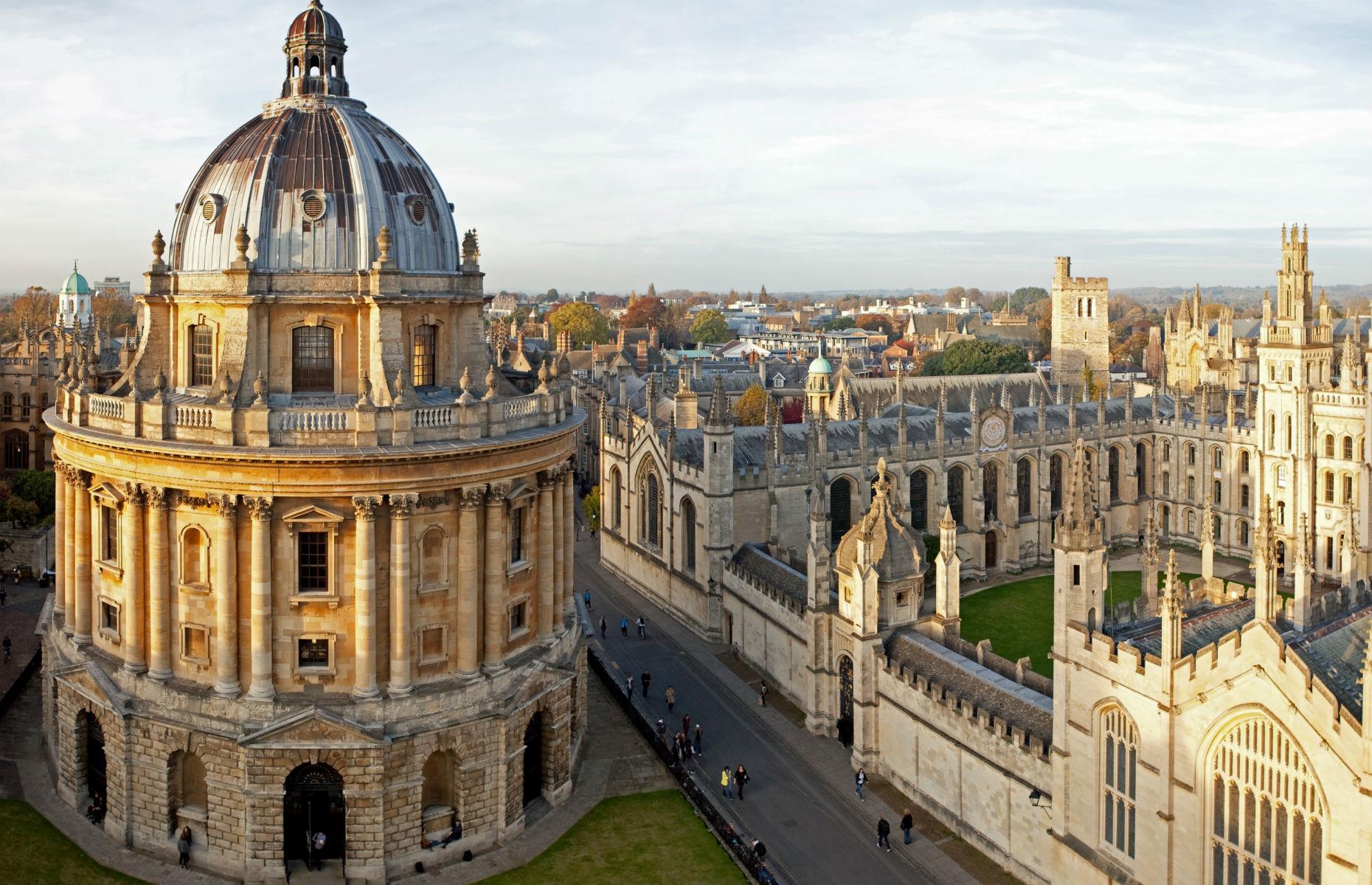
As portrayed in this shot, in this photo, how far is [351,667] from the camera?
110 feet

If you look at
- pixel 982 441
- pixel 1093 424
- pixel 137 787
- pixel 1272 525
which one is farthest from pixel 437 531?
pixel 1093 424

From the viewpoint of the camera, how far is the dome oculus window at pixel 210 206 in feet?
117

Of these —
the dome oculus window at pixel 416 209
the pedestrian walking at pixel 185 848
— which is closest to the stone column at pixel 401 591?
the pedestrian walking at pixel 185 848

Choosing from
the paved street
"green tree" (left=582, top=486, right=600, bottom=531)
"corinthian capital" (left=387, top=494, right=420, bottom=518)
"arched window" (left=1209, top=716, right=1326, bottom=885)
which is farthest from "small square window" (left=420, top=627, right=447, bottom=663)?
"green tree" (left=582, top=486, right=600, bottom=531)

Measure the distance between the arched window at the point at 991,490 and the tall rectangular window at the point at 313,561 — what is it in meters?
43.6

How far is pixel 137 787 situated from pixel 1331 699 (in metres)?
31.0

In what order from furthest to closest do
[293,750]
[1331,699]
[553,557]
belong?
[553,557] < [293,750] < [1331,699]

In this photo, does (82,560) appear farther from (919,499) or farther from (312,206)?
(919,499)

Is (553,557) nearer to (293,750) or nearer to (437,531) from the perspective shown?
(437,531)

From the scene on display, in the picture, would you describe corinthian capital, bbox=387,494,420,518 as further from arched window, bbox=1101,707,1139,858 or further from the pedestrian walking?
arched window, bbox=1101,707,1139,858

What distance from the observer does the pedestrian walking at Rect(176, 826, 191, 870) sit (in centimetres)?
3347

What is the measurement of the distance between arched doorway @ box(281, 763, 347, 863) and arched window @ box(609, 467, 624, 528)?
109 feet

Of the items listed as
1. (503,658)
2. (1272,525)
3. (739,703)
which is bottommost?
(739,703)

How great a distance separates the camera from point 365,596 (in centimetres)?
3281
